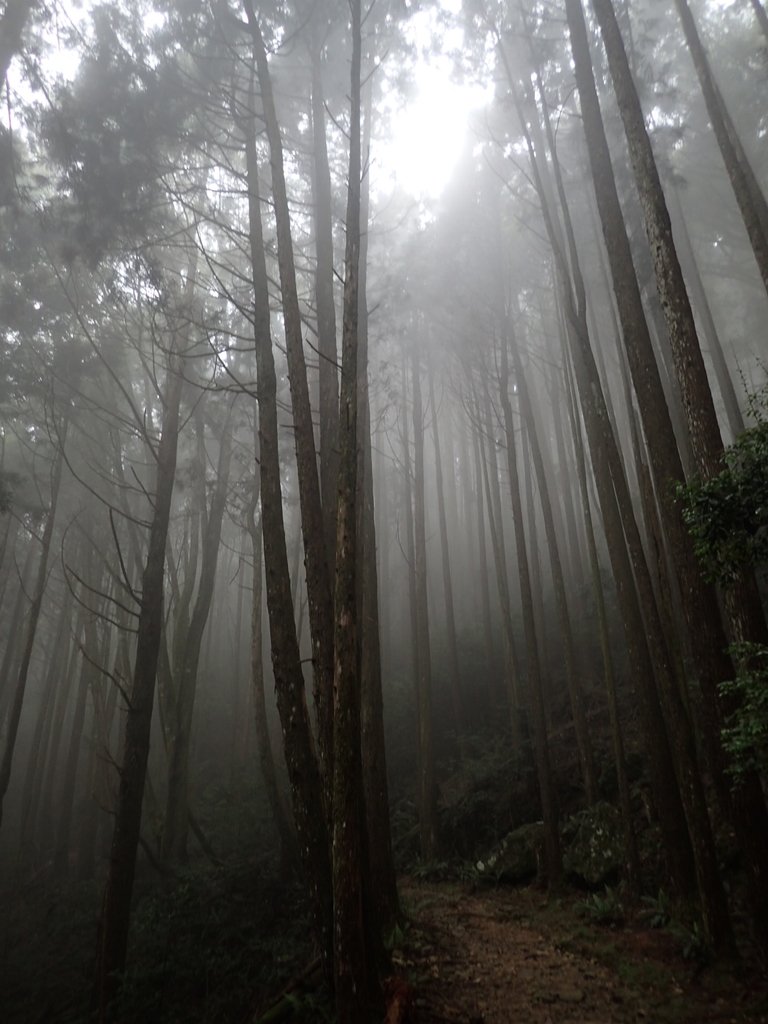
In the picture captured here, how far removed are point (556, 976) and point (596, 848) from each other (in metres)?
2.58

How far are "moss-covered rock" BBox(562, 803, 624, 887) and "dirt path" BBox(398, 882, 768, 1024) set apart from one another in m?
0.61

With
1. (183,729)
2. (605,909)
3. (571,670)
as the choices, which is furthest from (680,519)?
(183,729)

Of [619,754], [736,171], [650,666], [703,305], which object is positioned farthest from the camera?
[703,305]

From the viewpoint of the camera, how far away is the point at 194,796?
15.2 metres

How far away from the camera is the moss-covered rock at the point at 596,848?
7488mm

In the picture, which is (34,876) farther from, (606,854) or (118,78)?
(118,78)

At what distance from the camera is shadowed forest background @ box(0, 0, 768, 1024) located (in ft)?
16.6

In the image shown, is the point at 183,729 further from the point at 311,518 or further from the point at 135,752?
the point at 311,518

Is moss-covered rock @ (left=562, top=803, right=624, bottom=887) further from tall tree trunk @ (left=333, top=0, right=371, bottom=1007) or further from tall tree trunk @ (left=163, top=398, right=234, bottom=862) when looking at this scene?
tall tree trunk @ (left=163, top=398, right=234, bottom=862)

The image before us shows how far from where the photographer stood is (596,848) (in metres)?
7.79

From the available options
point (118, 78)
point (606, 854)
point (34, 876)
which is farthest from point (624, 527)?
point (34, 876)

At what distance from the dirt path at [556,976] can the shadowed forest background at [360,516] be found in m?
0.12

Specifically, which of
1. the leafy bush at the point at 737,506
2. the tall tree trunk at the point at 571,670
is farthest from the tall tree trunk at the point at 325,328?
the tall tree trunk at the point at 571,670

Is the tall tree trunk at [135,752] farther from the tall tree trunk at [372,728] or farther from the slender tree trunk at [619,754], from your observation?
the slender tree trunk at [619,754]
